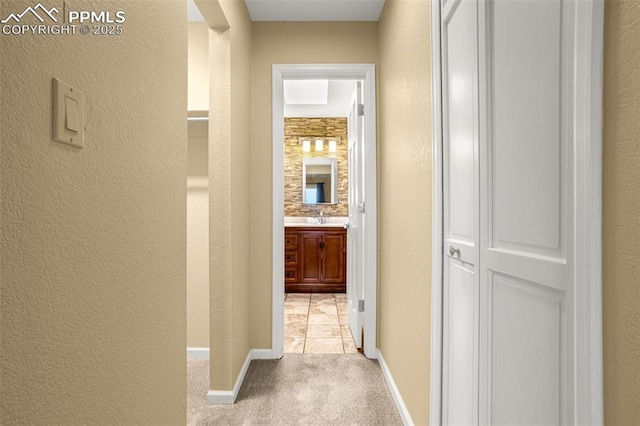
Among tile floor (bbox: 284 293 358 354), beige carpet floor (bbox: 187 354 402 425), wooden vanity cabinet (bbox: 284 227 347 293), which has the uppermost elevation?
wooden vanity cabinet (bbox: 284 227 347 293)

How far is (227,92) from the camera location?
6.59 feet

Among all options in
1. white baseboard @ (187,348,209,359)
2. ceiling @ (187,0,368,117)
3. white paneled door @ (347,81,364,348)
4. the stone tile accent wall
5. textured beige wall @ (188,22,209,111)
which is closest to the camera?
ceiling @ (187,0,368,117)

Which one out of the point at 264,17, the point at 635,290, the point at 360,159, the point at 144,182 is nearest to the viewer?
the point at 635,290

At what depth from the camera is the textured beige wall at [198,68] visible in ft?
8.40

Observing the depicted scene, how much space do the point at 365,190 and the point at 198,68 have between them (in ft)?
5.07

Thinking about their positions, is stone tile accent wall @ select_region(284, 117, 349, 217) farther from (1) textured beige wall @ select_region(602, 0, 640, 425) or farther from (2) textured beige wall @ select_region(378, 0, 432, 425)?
(1) textured beige wall @ select_region(602, 0, 640, 425)

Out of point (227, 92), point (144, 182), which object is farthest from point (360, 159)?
point (144, 182)

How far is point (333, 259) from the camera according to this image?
4.72 meters

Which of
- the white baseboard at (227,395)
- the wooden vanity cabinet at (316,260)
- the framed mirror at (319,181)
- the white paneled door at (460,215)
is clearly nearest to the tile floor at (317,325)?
the wooden vanity cabinet at (316,260)

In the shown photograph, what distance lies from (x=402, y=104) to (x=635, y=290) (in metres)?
1.57

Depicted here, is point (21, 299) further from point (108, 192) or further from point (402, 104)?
point (402, 104)

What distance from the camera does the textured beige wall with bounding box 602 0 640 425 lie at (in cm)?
56

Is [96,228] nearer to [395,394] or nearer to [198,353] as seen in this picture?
[395,394]

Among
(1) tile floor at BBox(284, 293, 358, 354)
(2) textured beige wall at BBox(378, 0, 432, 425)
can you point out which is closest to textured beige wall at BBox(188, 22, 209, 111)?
(2) textured beige wall at BBox(378, 0, 432, 425)
